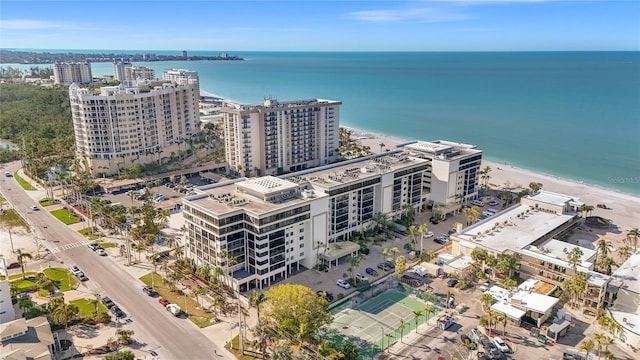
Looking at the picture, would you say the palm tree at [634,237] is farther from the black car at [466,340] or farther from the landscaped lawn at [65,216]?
the landscaped lawn at [65,216]

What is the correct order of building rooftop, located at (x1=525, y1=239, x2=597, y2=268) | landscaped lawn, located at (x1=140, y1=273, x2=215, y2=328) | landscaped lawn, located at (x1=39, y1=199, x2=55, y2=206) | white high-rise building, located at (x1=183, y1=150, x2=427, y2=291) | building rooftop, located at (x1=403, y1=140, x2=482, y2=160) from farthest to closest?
landscaped lawn, located at (x1=39, y1=199, x2=55, y2=206) < building rooftop, located at (x1=403, y1=140, x2=482, y2=160) < building rooftop, located at (x1=525, y1=239, x2=597, y2=268) < white high-rise building, located at (x1=183, y1=150, x2=427, y2=291) < landscaped lawn, located at (x1=140, y1=273, x2=215, y2=328)

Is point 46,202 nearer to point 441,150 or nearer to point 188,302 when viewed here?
point 188,302

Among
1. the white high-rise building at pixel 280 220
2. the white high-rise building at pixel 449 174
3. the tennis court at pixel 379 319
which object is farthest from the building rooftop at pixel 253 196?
the white high-rise building at pixel 449 174

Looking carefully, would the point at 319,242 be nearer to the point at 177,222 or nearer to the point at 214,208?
the point at 214,208

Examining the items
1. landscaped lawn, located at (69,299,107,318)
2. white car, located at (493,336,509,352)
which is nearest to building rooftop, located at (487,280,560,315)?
white car, located at (493,336,509,352)

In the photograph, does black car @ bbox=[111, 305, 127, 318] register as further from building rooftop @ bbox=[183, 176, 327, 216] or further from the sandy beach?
the sandy beach
